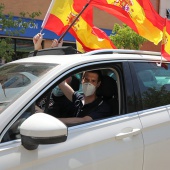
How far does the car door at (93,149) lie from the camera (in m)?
2.05

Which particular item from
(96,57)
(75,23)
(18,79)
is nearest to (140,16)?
(75,23)

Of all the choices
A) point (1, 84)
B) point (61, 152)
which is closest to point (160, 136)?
point (61, 152)

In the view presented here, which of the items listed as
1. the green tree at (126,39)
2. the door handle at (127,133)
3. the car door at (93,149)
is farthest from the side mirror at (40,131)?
the green tree at (126,39)

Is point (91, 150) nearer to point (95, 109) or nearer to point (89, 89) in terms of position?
point (95, 109)

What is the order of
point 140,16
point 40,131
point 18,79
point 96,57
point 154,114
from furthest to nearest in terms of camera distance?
point 140,16
point 154,114
point 96,57
point 18,79
point 40,131

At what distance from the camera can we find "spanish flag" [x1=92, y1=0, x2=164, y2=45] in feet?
12.5

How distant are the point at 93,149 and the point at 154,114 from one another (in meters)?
0.78

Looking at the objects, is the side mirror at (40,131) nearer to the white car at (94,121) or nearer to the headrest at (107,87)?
the white car at (94,121)

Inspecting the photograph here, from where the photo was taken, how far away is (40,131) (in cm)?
196

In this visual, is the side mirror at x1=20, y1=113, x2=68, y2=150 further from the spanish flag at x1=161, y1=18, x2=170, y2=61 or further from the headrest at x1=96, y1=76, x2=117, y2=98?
the spanish flag at x1=161, y1=18, x2=170, y2=61

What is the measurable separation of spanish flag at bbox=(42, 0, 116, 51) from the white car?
118cm

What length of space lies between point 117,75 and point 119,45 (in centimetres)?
1440

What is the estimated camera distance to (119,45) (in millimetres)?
17031

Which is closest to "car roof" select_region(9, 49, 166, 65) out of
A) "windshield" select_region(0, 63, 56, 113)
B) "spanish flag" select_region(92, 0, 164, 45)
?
"windshield" select_region(0, 63, 56, 113)
